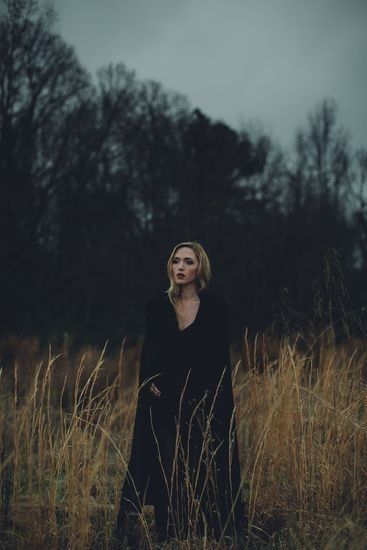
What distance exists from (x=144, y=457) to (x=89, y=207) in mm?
15451

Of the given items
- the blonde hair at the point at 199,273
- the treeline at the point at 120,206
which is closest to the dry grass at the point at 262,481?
the blonde hair at the point at 199,273

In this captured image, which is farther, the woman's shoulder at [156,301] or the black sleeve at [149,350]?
the woman's shoulder at [156,301]

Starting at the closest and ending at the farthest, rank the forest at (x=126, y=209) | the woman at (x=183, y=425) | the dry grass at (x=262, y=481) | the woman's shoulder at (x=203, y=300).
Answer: the dry grass at (x=262, y=481) → the woman at (x=183, y=425) → the woman's shoulder at (x=203, y=300) → the forest at (x=126, y=209)

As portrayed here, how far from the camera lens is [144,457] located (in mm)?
2279

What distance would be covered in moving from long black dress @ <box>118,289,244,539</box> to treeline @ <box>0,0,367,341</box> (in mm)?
8494

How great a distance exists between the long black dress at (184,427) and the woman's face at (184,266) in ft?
0.61

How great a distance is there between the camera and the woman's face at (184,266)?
241cm

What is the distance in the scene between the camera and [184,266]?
7.95 feet

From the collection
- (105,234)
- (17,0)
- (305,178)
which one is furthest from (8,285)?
(305,178)

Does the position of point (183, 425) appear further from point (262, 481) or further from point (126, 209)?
point (126, 209)

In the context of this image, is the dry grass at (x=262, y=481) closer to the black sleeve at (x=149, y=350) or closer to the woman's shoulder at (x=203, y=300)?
the black sleeve at (x=149, y=350)

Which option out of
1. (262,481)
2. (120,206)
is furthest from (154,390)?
(120,206)

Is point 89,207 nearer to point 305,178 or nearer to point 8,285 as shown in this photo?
point 8,285

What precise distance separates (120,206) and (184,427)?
1599 centimetres
